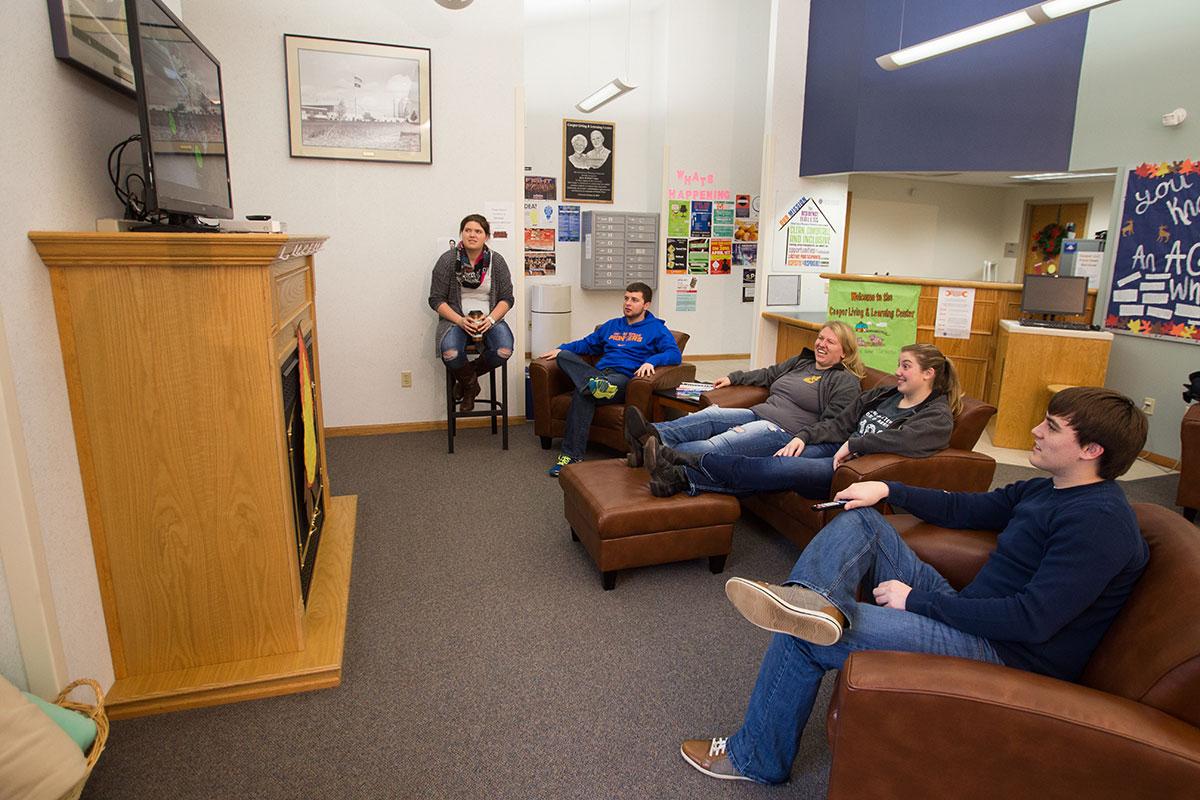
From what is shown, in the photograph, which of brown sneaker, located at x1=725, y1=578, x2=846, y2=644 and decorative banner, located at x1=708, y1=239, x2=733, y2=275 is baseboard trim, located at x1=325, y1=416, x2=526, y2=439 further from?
brown sneaker, located at x1=725, y1=578, x2=846, y2=644

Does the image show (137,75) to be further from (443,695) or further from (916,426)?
(916,426)

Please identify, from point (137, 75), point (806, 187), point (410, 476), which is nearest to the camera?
point (137, 75)

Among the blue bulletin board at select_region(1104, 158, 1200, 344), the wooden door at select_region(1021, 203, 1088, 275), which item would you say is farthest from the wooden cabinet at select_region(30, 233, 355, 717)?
the wooden door at select_region(1021, 203, 1088, 275)

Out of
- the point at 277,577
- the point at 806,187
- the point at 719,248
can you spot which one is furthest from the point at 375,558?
the point at 719,248

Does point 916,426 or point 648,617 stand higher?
point 916,426

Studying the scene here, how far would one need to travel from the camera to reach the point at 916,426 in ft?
9.27

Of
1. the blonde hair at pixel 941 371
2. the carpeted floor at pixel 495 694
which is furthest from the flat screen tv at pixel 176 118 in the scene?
the blonde hair at pixel 941 371

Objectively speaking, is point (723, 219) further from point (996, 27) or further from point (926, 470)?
point (926, 470)

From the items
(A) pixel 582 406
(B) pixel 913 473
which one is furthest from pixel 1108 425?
(A) pixel 582 406

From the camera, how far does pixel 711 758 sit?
1930 millimetres

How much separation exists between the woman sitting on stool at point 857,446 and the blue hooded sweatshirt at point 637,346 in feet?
4.75

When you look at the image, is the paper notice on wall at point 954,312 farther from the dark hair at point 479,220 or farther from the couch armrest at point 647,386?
the dark hair at point 479,220

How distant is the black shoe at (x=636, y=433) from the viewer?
10.7 feet

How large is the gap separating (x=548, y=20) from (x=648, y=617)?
6.50m
